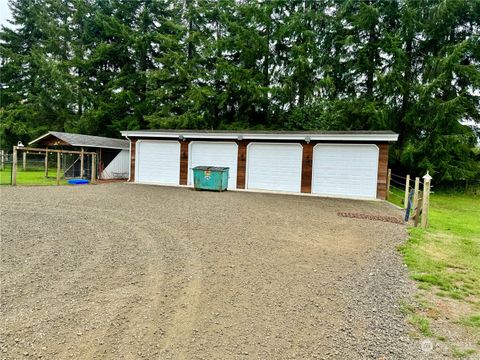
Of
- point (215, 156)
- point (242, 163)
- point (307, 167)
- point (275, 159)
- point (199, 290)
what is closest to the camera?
point (199, 290)

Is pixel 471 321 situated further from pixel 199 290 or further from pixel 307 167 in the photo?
pixel 307 167

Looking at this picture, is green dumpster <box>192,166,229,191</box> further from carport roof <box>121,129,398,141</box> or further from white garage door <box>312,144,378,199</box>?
white garage door <box>312,144,378,199</box>

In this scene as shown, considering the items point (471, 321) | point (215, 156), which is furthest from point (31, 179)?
point (471, 321)

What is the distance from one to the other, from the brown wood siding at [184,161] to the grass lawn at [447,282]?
10171 mm

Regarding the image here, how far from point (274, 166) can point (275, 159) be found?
301mm

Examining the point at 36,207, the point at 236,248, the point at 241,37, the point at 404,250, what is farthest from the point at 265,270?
the point at 241,37

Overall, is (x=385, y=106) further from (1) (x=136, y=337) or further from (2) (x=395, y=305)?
(1) (x=136, y=337)

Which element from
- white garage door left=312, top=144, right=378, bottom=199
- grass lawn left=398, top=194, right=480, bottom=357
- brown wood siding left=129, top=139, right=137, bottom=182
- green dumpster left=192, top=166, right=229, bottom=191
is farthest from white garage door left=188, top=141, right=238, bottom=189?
grass lawn left=398, top=194, right=480, bottom=357

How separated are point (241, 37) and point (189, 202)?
15285 mm

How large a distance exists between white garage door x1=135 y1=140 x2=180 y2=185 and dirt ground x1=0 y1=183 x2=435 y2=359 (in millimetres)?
8265

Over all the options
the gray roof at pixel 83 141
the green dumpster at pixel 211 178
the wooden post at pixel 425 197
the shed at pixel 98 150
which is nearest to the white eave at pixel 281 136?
the green dumpster at pixel 211 178

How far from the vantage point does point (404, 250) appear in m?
5.26

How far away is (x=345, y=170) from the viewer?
12.6 meters

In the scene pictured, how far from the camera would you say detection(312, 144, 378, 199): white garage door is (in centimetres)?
1230
